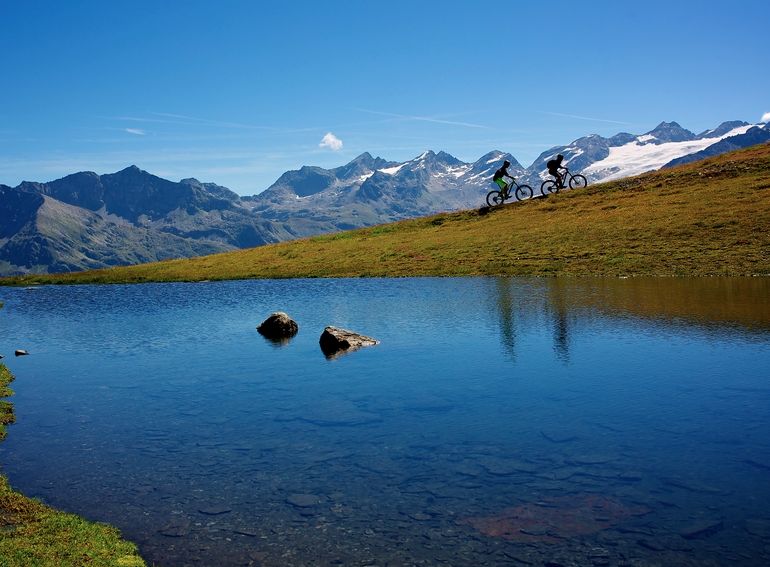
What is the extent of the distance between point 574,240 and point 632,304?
34987 mm

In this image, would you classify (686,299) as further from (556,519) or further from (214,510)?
(214,510)

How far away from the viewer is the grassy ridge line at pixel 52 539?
12.9 metres

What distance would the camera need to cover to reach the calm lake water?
1369 centimetres

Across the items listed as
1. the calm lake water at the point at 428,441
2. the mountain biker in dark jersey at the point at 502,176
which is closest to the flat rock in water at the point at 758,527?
the calm lake water at the point at 428,441

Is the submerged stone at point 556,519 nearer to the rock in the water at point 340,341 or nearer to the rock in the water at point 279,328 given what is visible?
the rock in the water at point 340,341

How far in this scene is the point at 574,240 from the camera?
7756cm

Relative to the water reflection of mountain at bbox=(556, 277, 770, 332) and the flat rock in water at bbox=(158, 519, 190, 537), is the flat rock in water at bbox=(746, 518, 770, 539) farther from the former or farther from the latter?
the water reflection of mountain at bbox=(556, 277, 770, 332)

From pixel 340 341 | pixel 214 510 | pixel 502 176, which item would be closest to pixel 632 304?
pixel 340 341

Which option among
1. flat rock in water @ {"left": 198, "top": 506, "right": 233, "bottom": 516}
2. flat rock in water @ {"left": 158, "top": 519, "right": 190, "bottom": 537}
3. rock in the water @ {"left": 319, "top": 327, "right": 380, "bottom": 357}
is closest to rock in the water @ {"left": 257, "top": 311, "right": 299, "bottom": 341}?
rock in the water @ {"left": 319, "top": 327, "right": 380, "bottom": 357}

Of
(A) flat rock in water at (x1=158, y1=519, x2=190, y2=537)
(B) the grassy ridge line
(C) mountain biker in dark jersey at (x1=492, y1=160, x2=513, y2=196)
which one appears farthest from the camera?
(C) mountain biker in dark jersey at (x1=492, y1=160, x2=513, y2=196)

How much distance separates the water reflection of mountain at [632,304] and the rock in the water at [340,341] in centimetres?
840

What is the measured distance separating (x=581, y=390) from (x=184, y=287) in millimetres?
69114

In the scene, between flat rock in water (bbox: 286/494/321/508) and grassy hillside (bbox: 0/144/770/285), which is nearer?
flat rock in water (bbox: 286/494/321/508)

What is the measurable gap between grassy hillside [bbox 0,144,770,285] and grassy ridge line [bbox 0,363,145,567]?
5567 cm
